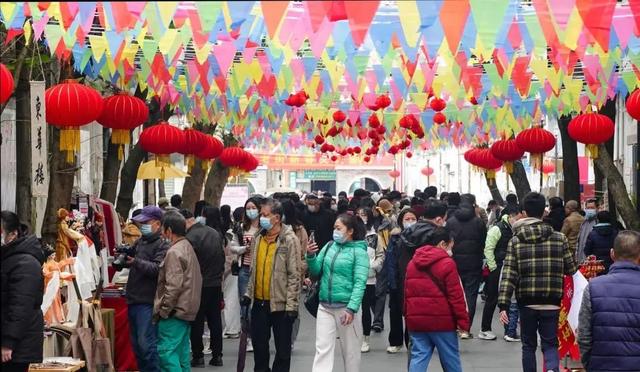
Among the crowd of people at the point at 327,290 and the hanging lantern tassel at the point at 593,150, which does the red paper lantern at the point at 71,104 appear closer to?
the crowd of people at the point at 327,290

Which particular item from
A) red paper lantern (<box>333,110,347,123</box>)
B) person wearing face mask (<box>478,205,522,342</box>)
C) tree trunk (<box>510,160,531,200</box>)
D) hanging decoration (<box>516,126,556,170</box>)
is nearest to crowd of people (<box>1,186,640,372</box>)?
person wearing face mask (<box>478,205,522,342</box>)

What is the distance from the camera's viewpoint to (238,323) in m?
14.8

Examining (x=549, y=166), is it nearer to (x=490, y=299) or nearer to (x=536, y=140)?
(x=536, y=140)

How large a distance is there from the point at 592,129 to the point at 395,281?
514 centimetres

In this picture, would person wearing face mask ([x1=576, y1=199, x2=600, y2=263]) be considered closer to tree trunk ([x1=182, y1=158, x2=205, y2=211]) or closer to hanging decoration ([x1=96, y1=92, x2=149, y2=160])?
hanging decoration ([x1=96, y1=92, x2=149, y2=160])

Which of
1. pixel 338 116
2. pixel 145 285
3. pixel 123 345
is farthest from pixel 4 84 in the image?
pixel 338 116

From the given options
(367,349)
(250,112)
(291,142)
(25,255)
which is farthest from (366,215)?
(291,142)

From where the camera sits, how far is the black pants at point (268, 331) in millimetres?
10008

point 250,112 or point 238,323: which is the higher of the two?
point 250,112

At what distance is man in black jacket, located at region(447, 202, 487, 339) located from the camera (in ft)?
45.6

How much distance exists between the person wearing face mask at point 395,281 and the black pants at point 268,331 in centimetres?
280

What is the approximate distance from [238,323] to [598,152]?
6384 millimetres

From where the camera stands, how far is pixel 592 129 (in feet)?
53.7

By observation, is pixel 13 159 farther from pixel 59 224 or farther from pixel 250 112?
pixel 250 112
